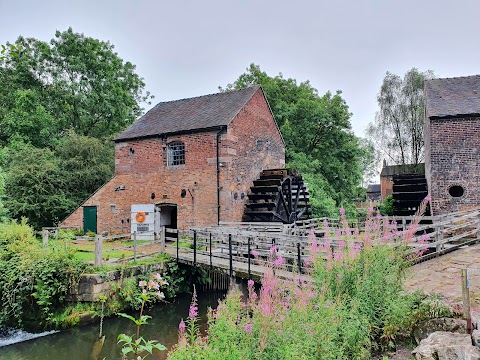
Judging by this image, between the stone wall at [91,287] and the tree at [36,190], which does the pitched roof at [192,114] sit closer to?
the tree at [36,190]

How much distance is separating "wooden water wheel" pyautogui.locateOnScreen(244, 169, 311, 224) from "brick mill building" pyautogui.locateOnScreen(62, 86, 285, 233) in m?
0.47

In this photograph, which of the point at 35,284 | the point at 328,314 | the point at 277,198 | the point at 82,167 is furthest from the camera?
the point at 82,167

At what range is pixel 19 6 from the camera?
5.40 m

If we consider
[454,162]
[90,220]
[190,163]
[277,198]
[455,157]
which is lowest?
[90,220]

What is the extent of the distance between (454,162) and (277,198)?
7.09 metres

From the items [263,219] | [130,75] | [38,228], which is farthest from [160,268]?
[130,75]

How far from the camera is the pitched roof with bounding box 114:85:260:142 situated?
15719 mm

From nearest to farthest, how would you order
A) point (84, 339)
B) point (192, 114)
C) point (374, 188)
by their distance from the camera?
1. point (84, 339)
2. point (192, 114)
3. point (374, 188)

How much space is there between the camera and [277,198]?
15.7 m

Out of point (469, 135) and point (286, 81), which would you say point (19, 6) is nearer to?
point (469, 135)

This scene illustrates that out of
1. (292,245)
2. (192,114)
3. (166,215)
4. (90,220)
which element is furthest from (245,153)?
(90,220)

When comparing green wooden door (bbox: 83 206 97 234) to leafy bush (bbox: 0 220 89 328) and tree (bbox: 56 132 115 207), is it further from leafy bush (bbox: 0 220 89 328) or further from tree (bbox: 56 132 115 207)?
leafy bush (bbox: 0 220 89 328)

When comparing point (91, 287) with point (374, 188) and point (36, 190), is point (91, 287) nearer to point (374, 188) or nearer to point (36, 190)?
point (36, 190)

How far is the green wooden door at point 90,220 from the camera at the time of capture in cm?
1761
